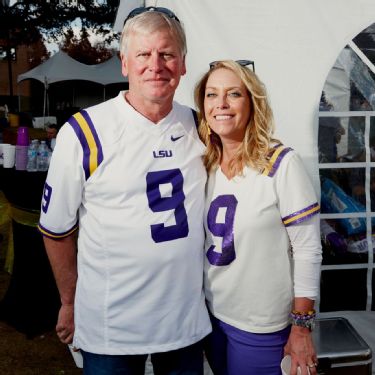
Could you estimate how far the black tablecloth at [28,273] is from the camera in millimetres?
3135

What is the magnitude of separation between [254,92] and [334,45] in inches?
44.9

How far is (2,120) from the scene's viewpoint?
27.1 feet

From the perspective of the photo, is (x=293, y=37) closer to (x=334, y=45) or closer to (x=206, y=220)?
(x=334, y=45)

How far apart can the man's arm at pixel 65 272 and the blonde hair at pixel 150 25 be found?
70 cm

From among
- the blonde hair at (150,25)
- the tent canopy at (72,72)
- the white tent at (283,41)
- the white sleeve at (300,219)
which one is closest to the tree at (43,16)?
the tent canopy at (72,72)

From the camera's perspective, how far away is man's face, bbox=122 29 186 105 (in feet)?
4.78

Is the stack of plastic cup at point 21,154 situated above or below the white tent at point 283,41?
below

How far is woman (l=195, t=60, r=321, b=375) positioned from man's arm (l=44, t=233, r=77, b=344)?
48 centimetres

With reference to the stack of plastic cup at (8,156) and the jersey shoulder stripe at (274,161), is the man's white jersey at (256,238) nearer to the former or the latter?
the jersey shoulder stripe at (274,161)

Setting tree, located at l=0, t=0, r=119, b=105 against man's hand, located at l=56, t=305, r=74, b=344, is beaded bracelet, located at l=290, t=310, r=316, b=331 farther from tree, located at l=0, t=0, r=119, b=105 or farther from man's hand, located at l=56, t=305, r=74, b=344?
tree, located at l=0, t=0, r=119, b=105

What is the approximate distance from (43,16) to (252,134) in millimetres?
14034

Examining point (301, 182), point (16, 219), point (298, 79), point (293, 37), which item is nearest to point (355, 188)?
point (298, 79)

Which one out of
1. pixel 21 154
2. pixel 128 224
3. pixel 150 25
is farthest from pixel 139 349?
pixel 21 154

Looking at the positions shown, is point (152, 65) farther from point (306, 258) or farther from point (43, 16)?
point (43, 16)
